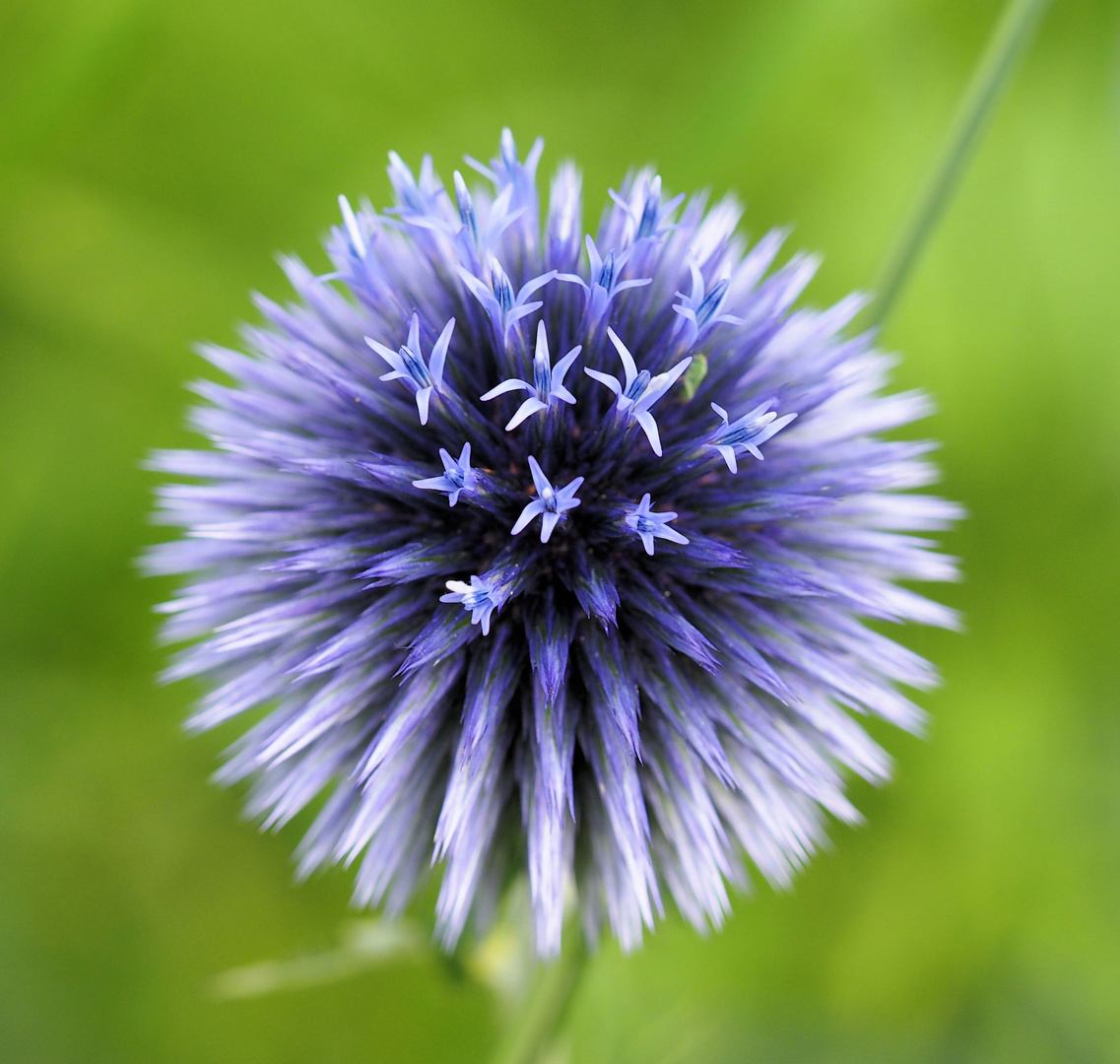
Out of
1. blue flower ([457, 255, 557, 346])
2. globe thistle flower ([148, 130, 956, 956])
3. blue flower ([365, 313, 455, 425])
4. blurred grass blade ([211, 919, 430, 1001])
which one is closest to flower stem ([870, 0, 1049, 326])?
globe thistle flower ([148, 130, 956, 956])

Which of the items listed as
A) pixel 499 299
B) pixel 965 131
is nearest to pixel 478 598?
pixel 499 299

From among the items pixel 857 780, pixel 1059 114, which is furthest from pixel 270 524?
pixel 1059 114

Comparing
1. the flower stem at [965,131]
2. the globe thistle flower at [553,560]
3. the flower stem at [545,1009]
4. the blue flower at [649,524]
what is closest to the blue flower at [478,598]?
the globe thistle flower at [553,560]

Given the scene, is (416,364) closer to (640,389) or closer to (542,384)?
(542,384)

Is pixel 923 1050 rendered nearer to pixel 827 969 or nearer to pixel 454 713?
pixel 827 969

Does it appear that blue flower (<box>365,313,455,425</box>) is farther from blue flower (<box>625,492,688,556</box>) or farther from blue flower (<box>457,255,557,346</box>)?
blue flower (<box>625,492,688,556</box>)
